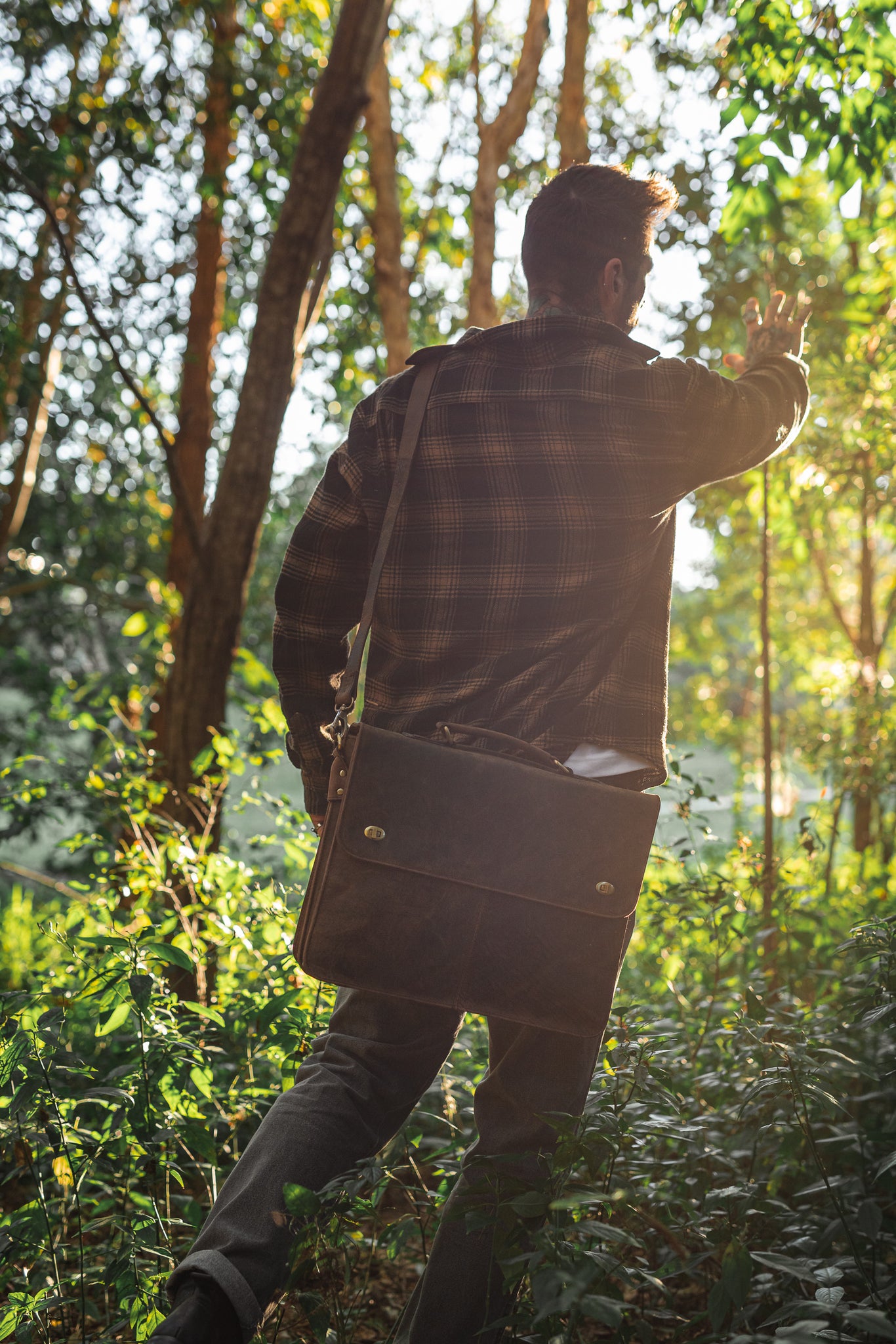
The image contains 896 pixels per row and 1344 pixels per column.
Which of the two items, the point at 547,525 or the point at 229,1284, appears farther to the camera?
the point at 547,525

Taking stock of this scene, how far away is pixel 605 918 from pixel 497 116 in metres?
5.29

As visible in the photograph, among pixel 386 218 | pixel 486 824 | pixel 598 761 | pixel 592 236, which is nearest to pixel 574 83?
pixel 386 218

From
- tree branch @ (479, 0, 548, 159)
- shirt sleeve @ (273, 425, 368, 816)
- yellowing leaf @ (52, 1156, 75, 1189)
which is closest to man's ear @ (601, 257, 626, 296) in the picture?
shirt sleeve @ (273, 425, 368, 816)

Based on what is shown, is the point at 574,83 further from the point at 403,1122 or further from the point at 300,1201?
the point at 300,1201

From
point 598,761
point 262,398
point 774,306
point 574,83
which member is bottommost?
point 598,761

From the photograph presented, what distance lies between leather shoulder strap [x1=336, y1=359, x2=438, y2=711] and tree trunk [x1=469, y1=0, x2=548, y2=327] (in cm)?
386

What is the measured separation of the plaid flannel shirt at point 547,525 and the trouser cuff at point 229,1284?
77cm

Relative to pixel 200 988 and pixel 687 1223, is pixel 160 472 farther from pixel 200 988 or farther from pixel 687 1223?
pixel 687 1223

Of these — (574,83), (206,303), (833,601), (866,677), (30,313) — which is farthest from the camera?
(30,313)

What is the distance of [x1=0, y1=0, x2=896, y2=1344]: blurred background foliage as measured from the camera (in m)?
1.51

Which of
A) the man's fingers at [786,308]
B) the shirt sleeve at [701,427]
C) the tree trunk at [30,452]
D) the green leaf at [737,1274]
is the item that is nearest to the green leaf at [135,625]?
the shirt sleeve at [701,427]

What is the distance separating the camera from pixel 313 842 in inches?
98.3

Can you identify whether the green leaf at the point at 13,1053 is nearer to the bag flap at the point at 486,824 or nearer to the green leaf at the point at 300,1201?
the green leaf at the point at 300,1201

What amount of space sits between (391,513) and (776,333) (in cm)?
89
